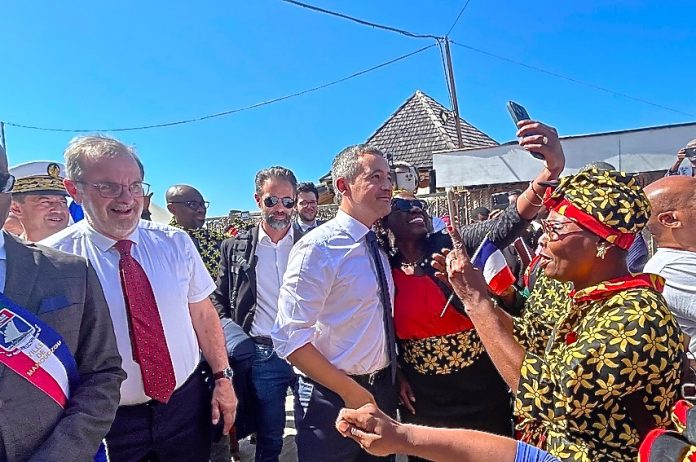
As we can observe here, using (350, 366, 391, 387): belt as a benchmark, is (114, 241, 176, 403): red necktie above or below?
above

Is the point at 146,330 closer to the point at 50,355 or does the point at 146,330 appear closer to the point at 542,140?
the point at 50,355

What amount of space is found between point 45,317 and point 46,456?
400 mm

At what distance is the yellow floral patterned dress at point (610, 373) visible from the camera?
136cm

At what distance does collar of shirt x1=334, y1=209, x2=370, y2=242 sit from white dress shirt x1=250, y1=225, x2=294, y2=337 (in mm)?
1243

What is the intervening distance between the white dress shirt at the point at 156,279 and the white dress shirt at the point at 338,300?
446 millimetres

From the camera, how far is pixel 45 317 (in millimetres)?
1478

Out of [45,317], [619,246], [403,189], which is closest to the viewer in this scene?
[45,317]

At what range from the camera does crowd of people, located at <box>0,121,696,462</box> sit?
4.61ft

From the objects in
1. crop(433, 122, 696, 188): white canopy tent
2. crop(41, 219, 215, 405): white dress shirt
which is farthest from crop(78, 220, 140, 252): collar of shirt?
crop(433, 122, 696, 188): white canopy tent

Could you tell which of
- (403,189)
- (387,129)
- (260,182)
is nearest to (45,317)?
(403,189)

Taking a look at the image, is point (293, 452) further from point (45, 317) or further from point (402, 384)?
point (45, 317)

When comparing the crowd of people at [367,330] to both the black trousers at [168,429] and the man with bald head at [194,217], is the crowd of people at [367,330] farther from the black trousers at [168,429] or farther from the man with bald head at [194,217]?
the man with bald head at [194,217]

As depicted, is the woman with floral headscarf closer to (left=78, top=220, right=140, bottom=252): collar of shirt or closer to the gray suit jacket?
the gray suit jacket

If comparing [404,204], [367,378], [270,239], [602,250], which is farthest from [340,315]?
[270,239]
